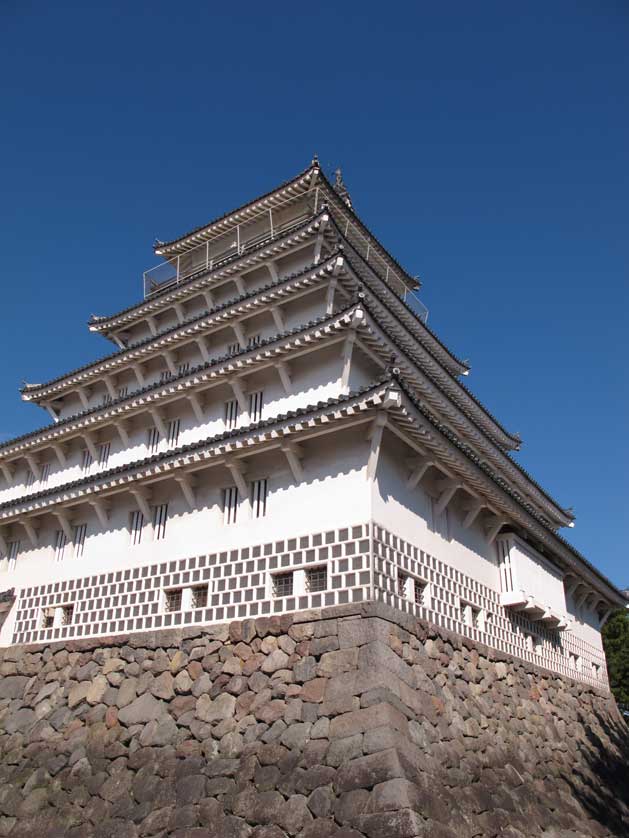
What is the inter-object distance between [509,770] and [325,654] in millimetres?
6240

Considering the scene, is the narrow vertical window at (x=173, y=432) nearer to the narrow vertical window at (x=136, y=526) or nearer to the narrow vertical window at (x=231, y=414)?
the narrow vertical window at (x=231, y=414)

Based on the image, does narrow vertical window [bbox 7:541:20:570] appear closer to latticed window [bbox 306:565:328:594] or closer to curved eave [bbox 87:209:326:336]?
curved eave [bbox 87:209:326:336]

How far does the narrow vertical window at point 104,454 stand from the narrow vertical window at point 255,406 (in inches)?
285

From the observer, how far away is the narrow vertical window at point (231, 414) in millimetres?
22672

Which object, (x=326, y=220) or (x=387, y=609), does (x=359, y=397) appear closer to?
(x=387, y=609)

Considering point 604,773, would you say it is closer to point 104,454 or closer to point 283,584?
point 283,584

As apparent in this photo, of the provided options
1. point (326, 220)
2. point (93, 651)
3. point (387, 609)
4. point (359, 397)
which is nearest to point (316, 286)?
point (326, 220)

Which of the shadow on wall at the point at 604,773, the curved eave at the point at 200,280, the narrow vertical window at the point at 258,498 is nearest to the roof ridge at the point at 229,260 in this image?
the curved eave at the point at 200,280

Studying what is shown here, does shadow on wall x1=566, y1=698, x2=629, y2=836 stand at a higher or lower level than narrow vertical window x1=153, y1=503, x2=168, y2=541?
lower

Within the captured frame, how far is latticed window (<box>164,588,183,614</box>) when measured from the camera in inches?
782

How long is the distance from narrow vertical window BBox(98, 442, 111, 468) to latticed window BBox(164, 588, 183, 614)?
25.9 feet

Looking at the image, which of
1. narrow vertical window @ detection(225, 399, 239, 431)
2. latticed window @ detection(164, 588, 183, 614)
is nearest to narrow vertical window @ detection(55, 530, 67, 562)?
latticed window @ detection(164, 588, 183, 614)

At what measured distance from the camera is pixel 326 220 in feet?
78.3

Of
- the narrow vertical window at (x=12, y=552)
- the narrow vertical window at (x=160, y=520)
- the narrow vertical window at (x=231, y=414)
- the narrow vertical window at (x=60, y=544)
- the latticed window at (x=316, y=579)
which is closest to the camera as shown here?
the latticed window at (x=316, y=579)
